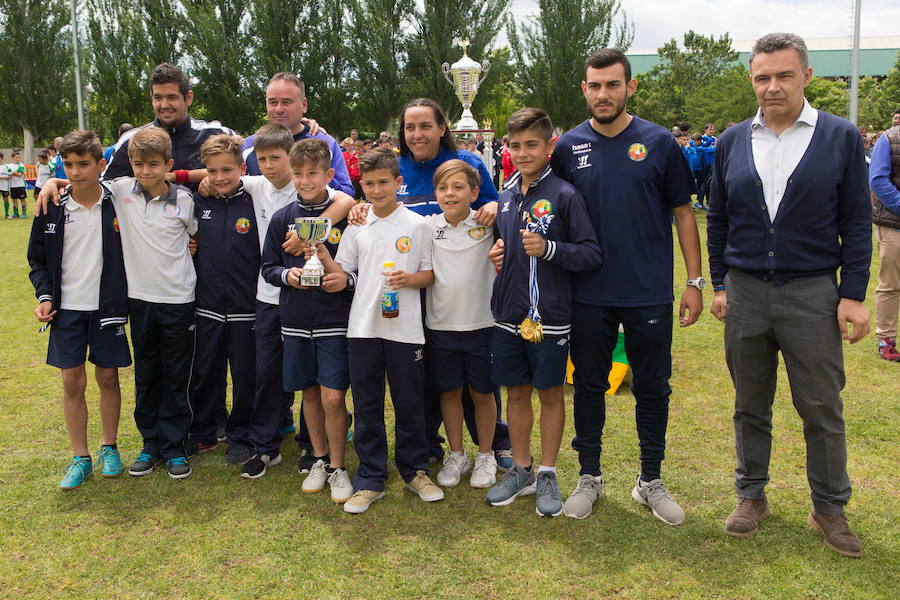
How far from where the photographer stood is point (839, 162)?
3.04 meters

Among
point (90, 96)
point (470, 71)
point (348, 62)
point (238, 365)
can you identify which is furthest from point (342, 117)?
point (238, 365)

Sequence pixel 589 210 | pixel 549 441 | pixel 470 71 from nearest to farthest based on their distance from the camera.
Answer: pixel 589 210 < pixel 549 441 < pixel 470 71

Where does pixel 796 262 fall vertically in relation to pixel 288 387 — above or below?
above

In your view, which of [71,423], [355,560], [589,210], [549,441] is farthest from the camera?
[71,423]

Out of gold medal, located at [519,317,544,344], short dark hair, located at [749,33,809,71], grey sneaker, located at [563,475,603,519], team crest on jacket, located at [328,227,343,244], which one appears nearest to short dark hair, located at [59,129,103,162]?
team crest on jacket, located at [328,227,343,244]

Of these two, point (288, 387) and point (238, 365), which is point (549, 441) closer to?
point (288, 387)

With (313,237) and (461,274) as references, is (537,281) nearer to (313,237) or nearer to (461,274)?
(461,274)

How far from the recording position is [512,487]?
3.85 m

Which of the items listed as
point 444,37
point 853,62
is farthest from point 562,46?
point 853,62

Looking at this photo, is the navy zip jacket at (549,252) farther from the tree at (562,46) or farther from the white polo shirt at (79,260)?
the tree at (562,46)

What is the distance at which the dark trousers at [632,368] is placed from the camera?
3494mm

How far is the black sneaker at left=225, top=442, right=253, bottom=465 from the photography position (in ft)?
14.3

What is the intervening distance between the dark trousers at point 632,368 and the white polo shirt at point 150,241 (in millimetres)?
2268

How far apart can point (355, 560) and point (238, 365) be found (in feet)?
5.15
